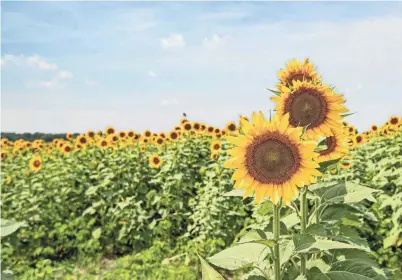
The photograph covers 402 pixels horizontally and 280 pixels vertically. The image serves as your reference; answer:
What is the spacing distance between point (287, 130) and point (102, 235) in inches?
207

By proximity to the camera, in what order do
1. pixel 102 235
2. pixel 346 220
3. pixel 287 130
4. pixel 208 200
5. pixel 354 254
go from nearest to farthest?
pixel 287 130 → pixel 354 254 → pixel 346 220 → pixel 208 200 → pixel 102 235

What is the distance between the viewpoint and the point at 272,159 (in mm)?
2326

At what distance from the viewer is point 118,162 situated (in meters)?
7.71

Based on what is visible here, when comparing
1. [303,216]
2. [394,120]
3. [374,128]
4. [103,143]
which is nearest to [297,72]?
[303,216]

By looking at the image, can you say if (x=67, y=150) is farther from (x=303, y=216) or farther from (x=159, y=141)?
(x=303, y=216)

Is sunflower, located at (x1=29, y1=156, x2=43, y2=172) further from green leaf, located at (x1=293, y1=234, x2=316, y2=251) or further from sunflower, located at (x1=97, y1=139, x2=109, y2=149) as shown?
green leaf, located at (x1=293, y1=234, x2=316, y2=251)

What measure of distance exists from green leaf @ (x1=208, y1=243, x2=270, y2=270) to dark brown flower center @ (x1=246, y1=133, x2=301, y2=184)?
0.37 meters

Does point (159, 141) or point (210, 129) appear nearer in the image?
point (159, 141)

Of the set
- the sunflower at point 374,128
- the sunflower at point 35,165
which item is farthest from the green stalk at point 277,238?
the sunflower at point 374,128

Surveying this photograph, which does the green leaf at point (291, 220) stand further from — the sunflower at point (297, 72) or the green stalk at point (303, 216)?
the sunflower at point (297, 72)

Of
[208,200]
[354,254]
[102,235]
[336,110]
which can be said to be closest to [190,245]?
[208,200]

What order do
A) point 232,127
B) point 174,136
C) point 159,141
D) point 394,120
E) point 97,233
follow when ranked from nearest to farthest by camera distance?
point 97,233, point 174,136, point 159,141, point 232,127, point 394,120

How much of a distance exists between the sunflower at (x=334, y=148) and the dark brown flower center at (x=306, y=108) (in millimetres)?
158

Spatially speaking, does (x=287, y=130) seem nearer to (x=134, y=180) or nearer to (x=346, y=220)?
(x=346, y=220)
